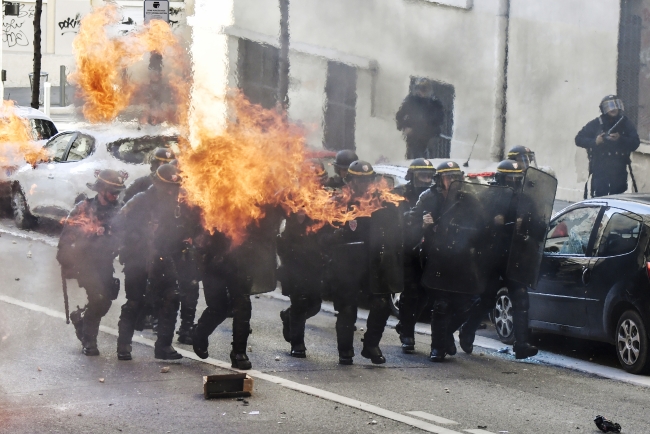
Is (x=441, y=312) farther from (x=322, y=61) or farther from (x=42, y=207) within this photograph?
(x=42, y=207)

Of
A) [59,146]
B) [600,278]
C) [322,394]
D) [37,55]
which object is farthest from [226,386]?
[37,55]

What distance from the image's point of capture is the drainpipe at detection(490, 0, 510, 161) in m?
11.5

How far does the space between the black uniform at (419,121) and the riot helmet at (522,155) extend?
29.3 inches

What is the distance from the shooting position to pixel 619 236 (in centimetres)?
998

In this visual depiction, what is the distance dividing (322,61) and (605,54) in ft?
17.5

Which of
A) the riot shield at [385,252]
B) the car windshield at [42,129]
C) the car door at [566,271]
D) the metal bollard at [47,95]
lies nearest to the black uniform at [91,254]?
the riot shield at [385,252]

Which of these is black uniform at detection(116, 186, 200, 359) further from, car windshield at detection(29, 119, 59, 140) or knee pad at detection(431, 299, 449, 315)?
car windshield at detection(29, 119, 59, 140)

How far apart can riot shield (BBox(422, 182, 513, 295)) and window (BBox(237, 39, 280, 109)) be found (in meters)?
1.77

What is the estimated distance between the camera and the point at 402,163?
11031 mm

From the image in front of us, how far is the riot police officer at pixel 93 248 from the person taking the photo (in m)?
9.66

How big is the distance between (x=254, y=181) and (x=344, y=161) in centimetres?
104

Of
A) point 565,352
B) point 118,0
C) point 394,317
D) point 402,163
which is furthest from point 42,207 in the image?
point 565,352

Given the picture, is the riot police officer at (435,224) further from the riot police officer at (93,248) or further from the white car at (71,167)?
the white car at (71,167)

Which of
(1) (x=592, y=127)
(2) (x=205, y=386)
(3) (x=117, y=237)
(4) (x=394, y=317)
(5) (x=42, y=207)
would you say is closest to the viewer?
(2) (x=205, y=386)
